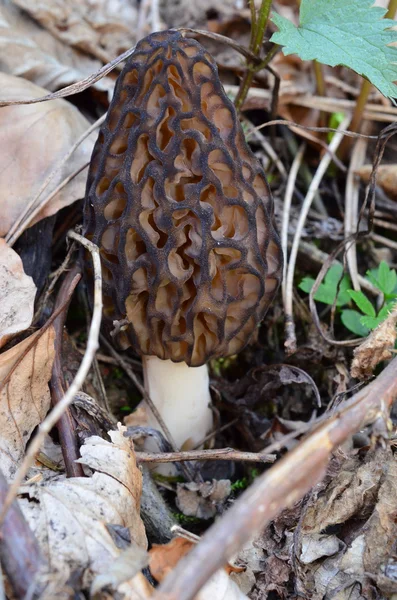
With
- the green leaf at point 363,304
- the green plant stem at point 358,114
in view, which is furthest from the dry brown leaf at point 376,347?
the green plant stem at point 358,114

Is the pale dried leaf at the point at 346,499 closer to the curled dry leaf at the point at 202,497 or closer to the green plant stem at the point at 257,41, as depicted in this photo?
the curled dry leaf at the point at 202,497

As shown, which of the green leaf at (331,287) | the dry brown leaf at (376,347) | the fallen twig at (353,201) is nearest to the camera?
the dry brown leaf at (376,347)

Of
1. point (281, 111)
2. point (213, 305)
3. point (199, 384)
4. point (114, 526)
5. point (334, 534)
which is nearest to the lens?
point (114, 526)

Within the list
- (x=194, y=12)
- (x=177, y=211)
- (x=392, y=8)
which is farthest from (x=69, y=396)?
(x=194, y=12)

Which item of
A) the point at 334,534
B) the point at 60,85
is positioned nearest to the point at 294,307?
the point at 334,534

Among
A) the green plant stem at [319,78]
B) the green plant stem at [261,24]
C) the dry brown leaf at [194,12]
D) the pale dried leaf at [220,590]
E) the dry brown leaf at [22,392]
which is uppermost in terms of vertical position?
the dry brown leaf at [194,12]

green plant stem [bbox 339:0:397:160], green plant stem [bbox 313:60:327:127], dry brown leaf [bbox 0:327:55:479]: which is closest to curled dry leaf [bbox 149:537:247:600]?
dry brown leaf [bbox 0:327:55:479]

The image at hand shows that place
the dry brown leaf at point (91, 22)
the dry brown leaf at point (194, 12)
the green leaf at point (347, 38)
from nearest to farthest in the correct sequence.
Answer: the green leaf at point (347, 38) < the dry brown leaf at point (91, 22) < the dry brown leaf at point (194, 12)

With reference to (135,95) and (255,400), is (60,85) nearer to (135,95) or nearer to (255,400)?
(135,95)
